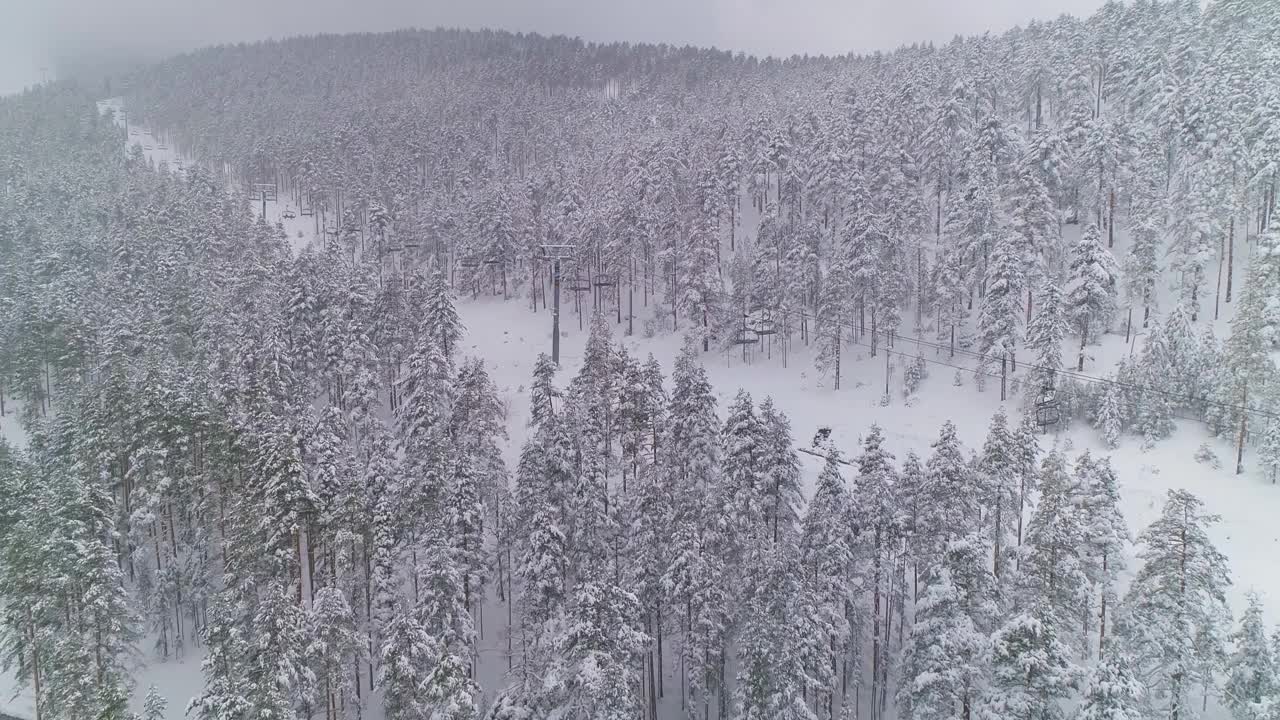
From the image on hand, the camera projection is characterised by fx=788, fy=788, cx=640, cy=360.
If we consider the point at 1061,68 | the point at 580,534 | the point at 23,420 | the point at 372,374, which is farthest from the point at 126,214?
the point at 1061,68

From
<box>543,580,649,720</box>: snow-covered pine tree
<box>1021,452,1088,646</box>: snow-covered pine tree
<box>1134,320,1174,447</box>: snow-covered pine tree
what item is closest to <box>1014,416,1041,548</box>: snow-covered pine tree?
<box>1021,452,1088,646</box>: snow-covered pine tree

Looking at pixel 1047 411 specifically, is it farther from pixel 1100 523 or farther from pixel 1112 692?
pixel 1112 692

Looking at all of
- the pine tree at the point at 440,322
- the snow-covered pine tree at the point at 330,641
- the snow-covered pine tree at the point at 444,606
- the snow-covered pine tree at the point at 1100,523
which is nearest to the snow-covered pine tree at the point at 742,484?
the snow-covered pine tree at the point at 444,606

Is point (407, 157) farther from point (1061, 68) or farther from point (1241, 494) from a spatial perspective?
point (1241, 494)

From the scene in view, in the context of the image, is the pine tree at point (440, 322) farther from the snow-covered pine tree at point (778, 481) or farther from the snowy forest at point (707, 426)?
the snow-covered pine tree at point (778, 481)

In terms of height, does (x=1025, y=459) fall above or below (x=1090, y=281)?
below

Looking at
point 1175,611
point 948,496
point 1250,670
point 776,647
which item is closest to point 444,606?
point 776,647

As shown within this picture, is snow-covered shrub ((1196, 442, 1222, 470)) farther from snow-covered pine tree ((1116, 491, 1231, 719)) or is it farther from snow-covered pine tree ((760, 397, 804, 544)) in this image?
snow-covered pine tree ((760, 397, 804, 544))
